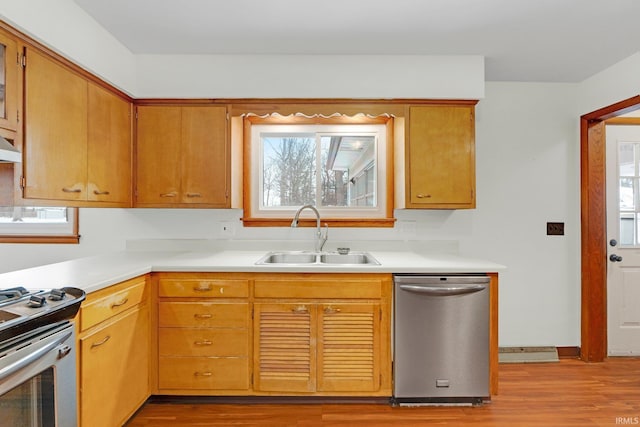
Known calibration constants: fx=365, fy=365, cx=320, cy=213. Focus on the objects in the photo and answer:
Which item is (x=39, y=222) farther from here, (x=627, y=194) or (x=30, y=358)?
(x=627, y=194)

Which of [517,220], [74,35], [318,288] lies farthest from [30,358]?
[517,220]

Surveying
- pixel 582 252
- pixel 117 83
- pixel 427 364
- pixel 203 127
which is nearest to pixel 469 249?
pixel 582 252

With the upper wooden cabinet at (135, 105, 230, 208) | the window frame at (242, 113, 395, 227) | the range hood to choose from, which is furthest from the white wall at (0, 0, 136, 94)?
the window frame at (242, 113, 395, 227)

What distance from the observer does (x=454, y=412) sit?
2145 millimetres

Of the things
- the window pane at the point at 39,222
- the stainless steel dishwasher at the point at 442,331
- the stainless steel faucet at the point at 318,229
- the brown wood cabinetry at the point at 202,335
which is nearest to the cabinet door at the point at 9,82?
the brown wood cabinetry at the point at 202,335

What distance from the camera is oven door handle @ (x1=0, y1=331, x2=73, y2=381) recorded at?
111cm

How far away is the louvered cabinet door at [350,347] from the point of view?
2172mm

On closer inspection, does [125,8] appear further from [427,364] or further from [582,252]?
[582,252]

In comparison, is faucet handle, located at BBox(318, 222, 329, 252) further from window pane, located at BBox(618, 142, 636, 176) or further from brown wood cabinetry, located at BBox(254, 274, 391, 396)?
window pane, located at BBox(618, 142, 636, 176)

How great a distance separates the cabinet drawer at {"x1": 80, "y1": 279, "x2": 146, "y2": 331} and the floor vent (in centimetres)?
270

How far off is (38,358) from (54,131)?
1.17m

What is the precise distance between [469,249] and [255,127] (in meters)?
1.98

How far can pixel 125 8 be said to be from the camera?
199cm

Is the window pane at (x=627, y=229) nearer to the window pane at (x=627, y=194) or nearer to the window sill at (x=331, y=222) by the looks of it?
the window pane at (x=627, y=194)
